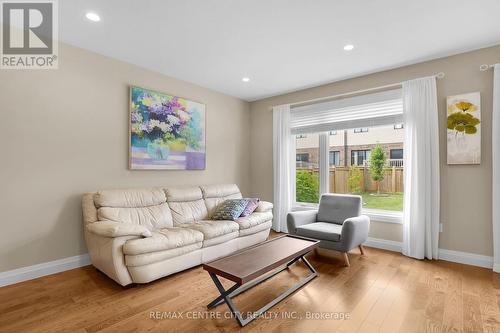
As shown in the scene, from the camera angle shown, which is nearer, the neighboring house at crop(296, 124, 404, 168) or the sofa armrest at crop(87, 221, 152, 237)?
the sofa armrest at crop(87, 221, 152, 237)

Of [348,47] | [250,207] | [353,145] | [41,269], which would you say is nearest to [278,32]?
[348,47]

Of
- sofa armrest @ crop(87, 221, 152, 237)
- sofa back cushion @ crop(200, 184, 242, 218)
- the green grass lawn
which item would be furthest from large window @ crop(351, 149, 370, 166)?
sofa armrest @ crop(87, 221, 152, 237)

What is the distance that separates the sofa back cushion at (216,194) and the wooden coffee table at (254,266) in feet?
4.84

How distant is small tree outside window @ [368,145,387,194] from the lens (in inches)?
150

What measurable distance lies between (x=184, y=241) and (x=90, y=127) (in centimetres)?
182

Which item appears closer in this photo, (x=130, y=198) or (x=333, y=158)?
(x=130, y=198)

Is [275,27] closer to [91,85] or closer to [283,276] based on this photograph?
[91,85]

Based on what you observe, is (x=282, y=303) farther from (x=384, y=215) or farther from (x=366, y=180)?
(x=366, y=180)

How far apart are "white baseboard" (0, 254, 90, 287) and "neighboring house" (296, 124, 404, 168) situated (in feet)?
11.9

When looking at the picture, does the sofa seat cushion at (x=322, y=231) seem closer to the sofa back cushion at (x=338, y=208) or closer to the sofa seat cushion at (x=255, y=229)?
the sofa back cushion at (x=338, y=208)

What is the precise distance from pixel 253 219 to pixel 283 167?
1.36 metres

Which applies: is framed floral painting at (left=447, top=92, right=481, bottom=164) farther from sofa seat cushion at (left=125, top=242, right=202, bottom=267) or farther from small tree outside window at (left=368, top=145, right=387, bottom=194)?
sofa seat cushion at (left=125, top=242, right=202, bottom=267)

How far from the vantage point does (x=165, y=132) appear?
3.69 meters

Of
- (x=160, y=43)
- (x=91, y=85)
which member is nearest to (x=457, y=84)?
(x=160, y=43)
